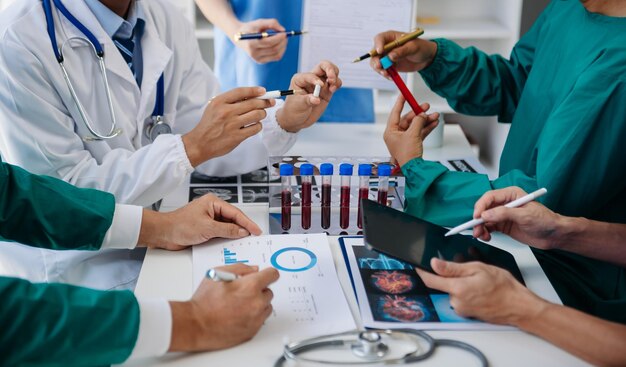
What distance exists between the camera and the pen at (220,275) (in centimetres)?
112

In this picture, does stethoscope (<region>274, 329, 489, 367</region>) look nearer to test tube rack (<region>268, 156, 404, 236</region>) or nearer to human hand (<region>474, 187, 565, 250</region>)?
human hand (<region>474, 187, 565, 250</region>)

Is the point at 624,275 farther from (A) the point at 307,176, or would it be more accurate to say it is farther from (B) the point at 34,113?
(B) the point at 34,113

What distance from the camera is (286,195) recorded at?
1531 mm

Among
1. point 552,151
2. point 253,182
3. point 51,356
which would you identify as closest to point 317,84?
point 253,182

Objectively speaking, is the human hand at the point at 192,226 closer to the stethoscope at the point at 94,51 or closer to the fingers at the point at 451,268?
the stethoscope at the point at 94,51

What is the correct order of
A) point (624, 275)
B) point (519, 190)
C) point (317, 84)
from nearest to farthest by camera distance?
point (519, 190), point (624, 275), point (317, 84)

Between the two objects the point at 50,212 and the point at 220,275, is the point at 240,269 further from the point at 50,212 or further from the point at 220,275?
the point at 50,212

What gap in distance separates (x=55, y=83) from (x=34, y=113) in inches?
3.4

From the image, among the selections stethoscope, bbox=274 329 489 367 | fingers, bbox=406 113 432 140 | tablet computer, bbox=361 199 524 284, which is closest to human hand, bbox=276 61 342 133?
fingers, bbox=406 113 432 140

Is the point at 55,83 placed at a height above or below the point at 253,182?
above

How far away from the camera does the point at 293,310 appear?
3.91ft

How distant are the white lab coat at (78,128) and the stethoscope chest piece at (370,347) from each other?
63cm

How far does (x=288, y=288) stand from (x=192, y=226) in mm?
267

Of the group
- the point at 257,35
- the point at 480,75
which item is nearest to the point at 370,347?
the point at 480,75
